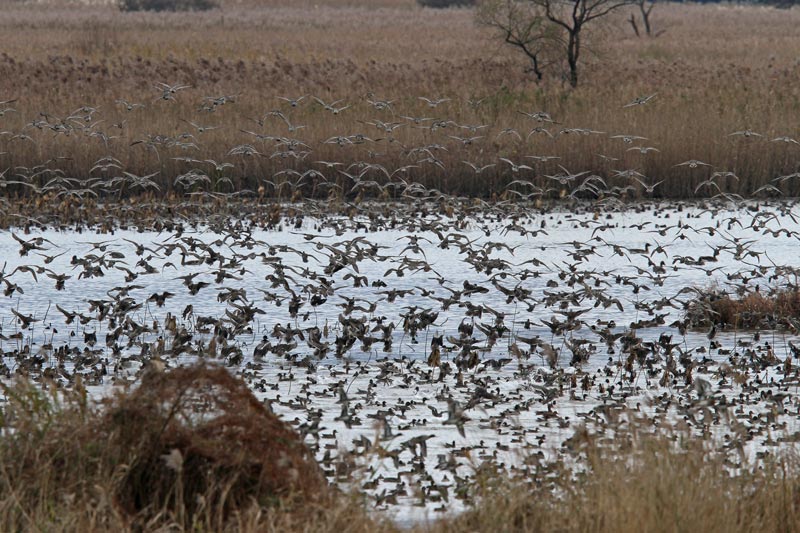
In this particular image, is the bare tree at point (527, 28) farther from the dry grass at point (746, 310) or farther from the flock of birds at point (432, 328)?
the dry grass at point (746, 310)

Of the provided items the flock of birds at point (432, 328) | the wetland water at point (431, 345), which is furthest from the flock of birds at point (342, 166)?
the wetland water at point (431, 345)

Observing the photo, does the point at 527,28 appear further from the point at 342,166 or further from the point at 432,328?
the point at 432,328

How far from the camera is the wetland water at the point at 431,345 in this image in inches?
283

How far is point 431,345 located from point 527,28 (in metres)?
21.9

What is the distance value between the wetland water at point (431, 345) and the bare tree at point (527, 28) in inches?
624

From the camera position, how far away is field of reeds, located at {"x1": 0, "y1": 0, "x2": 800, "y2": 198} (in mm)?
18484

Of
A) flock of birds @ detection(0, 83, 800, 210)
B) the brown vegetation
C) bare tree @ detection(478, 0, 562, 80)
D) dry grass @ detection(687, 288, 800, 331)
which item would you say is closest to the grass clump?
the brown vegetation

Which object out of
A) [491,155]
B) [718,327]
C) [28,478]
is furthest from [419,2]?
[28,478]

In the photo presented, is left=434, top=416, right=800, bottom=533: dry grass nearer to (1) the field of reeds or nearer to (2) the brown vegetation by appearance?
(2) the brown vegetation

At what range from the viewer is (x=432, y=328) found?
34.9 feet

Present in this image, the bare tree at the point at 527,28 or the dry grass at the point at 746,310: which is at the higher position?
the bare tree at the point at 527,28

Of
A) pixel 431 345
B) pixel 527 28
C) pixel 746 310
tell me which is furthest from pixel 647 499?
pixel 527 28

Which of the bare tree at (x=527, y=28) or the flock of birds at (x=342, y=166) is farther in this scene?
the bare tree at (x=527, y=28)

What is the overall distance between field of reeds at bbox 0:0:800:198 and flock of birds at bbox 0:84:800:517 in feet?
3.55
